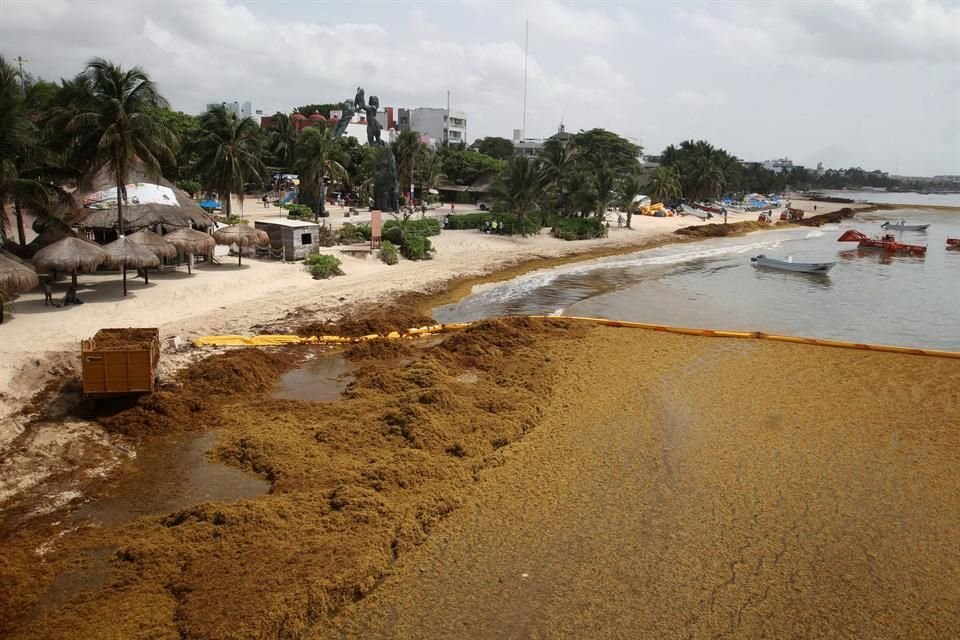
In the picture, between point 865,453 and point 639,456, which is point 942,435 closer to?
point 865,453

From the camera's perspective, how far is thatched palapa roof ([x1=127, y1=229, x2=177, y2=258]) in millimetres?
20375

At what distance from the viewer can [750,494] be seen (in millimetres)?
10344

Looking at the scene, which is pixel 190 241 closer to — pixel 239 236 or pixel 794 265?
pixel 239 236

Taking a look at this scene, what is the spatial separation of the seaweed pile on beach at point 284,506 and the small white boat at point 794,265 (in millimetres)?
27325

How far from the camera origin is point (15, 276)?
15516 mm

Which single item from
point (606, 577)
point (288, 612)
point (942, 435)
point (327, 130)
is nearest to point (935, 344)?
point (942, 435)

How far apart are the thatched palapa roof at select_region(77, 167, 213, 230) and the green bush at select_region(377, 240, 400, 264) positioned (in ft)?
25.8

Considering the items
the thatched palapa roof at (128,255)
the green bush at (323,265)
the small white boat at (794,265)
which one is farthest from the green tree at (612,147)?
the thatched palapa roof at (128,255)

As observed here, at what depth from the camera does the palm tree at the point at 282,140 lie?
59312mm

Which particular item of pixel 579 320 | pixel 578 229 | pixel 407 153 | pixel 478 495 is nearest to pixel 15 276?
pixel 478 495

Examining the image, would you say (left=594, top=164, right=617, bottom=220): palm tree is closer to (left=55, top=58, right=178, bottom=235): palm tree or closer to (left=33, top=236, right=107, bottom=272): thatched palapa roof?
(left=55, top=58, right=178, bottom=235): palm tree

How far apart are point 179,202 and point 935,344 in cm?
2913

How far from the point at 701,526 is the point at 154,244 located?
18.8 metres

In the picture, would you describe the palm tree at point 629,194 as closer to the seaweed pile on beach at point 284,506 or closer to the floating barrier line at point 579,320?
the floating barrier line at point 579,320
